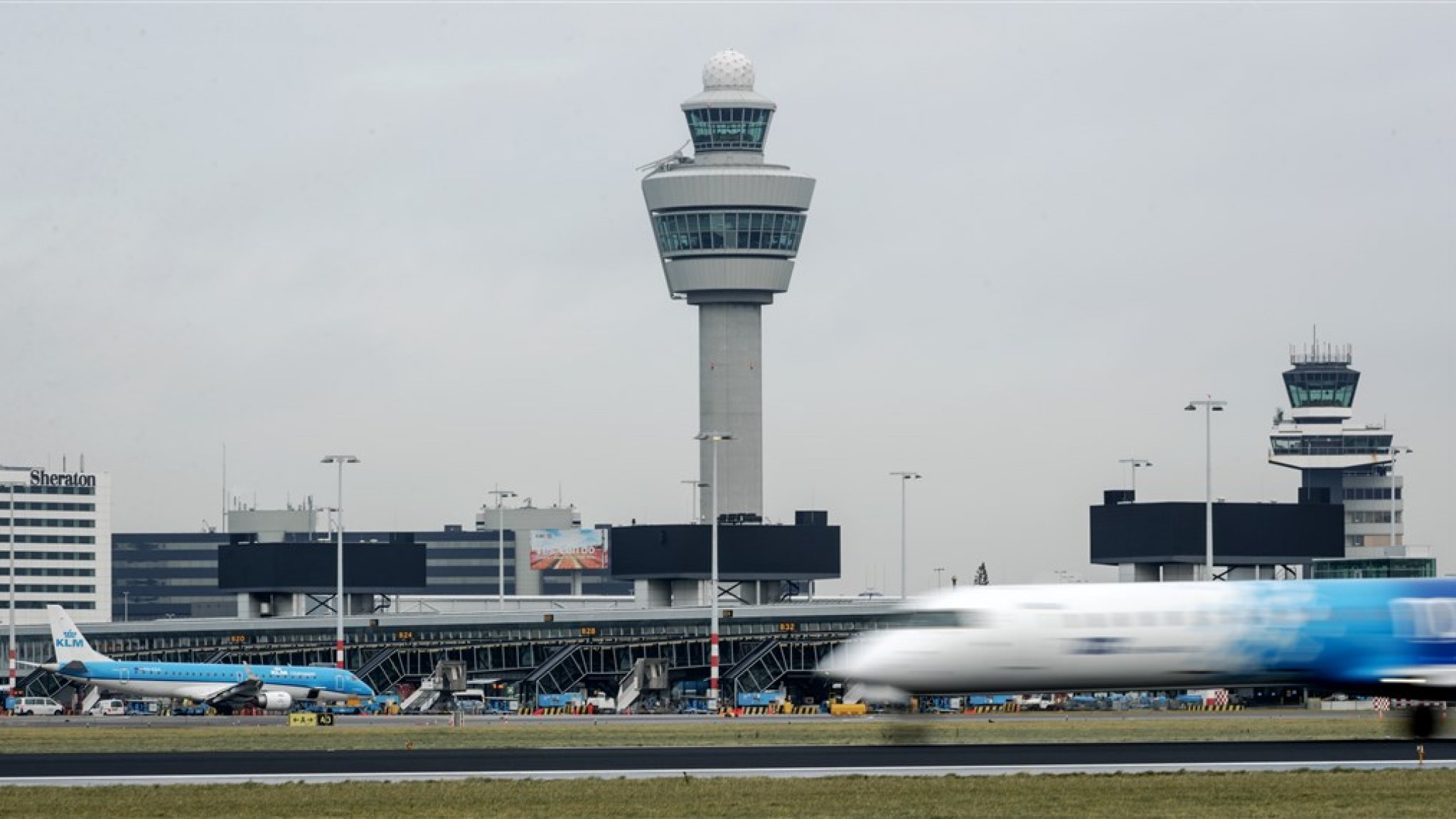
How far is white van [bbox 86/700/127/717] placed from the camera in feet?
465

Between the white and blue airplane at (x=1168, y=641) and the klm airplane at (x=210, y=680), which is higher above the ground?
the white and blue airplane at (x=1168, y=641)

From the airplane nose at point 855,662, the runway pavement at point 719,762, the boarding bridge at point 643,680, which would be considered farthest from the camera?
the boarding bridge at point 643,680

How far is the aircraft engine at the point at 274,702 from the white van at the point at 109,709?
52.1 feet

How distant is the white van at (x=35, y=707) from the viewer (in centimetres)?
14000

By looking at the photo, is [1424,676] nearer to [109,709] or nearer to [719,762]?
[719,762]

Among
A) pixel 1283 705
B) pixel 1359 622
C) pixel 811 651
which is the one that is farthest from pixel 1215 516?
pixel 1359 622

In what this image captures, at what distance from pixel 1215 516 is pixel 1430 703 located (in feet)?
448

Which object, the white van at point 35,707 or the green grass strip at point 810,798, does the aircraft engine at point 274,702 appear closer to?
the white van at point 35,707

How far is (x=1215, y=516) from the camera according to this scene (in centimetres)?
18988

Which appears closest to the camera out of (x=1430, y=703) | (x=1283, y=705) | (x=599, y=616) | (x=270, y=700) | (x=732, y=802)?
(x=732, y=802)

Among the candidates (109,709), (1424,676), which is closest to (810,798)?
(1424,676)

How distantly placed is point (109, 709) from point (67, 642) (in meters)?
5.87

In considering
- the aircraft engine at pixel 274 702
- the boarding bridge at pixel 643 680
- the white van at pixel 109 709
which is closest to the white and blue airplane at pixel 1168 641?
the aircraft engine at pixel 274 702

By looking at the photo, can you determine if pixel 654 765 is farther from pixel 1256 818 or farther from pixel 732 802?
pixel 1256 818
